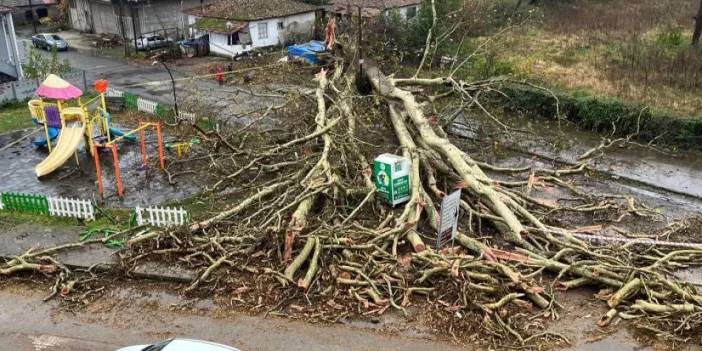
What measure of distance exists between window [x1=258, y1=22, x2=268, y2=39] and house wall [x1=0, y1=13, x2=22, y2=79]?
10.4 metres

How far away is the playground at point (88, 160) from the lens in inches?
527

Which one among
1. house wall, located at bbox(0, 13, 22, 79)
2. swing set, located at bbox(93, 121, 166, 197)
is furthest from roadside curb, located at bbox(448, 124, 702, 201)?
house wall, located at bbox(0, 13, 22, 79)

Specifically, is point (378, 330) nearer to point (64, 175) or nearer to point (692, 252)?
point (692, 252)

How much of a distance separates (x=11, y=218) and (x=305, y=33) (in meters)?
21.0

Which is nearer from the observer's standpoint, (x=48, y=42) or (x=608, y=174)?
(x=608, y=174)

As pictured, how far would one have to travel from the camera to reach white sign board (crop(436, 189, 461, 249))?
9.74 meters

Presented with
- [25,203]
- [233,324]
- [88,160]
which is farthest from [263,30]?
[233,324]

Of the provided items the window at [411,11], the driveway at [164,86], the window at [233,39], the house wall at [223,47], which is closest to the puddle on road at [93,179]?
the driveway at [164,86]

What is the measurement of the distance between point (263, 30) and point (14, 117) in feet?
42.2

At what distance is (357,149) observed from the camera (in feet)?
42.0

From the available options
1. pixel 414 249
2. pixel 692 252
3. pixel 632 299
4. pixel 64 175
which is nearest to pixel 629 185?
pixel 692 252

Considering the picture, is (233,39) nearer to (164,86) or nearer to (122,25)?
(164,86)

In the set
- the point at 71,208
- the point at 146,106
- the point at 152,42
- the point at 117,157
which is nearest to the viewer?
the point at 71,208

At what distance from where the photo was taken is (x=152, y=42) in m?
30.2
